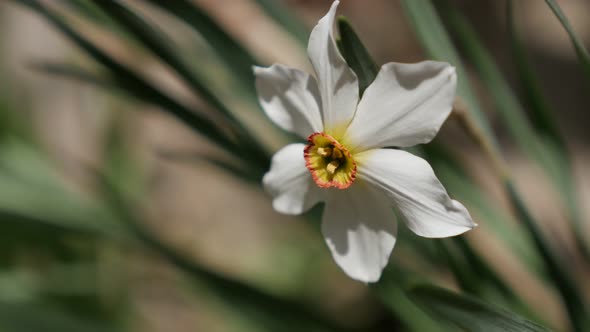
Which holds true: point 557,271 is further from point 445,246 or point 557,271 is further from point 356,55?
point 356,55

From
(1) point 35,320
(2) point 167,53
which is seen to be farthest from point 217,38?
(1) point 35,320

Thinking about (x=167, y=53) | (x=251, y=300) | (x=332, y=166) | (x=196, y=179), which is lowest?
(x=332, y=166)

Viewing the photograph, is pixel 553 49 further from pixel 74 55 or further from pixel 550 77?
pixel 74 55

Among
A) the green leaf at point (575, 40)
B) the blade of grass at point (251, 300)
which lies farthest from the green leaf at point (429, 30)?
the blade of grass at point (251, 300)

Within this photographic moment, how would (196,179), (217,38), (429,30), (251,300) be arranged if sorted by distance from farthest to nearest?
(196,179)
(251,300)
(217,38)
(429,30)

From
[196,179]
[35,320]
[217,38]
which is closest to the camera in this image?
[217,38]

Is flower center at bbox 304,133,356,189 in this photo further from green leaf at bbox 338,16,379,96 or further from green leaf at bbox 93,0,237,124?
green leaf at bbox 93,0,237,124

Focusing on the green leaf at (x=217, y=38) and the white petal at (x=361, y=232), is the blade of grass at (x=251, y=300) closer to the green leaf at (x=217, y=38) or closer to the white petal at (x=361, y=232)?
the green leaf at (x=217, y=38)
